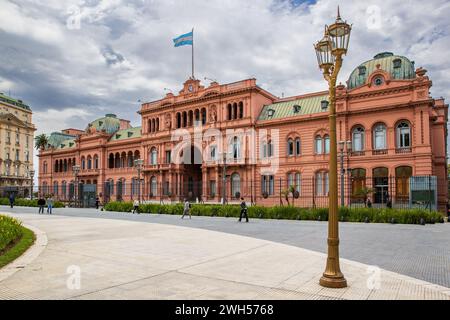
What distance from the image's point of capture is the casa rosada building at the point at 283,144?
35000mm

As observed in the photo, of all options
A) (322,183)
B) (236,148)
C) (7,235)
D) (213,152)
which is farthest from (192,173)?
(7,235)

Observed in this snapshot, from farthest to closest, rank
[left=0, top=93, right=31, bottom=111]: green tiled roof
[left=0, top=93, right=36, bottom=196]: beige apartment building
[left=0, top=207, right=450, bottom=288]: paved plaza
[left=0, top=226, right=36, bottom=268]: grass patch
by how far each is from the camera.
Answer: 1. [left=0, top=93, right=31, bottom=111]: green tiled roof
2. [left=0, top=93, right=36, bottom=196]: beige apartment building
3. [left=0, top=226, right=36, bottom=268]: grass patch
4. [left=0, top=207, right=450, bottom=288]: paved plaza

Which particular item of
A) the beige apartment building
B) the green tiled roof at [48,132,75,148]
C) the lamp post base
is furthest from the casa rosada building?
the beige apartment building

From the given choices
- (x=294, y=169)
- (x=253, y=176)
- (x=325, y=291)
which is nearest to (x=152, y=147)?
(x=253, y=176)

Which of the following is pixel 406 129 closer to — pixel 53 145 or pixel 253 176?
pixel 253 176

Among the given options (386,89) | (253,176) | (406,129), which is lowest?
(253,176)

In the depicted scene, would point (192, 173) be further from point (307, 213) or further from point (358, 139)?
point (307, 213)

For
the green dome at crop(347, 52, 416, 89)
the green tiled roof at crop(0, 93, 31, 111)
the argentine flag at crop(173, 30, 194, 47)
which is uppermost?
the green tiled roof at crop(0, 93, 31, 111)

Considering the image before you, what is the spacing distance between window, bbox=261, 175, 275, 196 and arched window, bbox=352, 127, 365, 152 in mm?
10563

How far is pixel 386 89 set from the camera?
36375 mm

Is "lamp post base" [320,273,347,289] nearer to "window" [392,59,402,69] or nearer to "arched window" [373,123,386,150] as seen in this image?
"arched window" [373,123,386,150]

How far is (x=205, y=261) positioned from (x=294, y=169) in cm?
3391

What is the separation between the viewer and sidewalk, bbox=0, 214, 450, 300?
680cm

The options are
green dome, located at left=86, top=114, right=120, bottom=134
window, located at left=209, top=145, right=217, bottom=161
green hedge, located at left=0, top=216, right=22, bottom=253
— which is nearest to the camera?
green hedge, located at left=0, top=216, right=22, bottom=253
